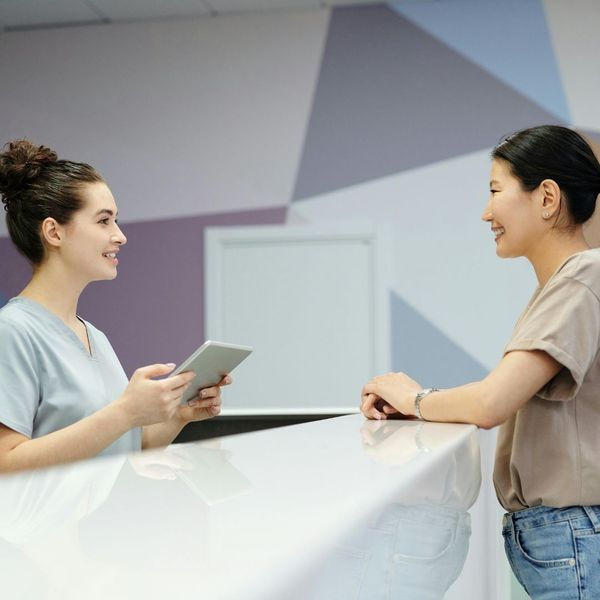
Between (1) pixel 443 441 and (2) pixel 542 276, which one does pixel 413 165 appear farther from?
(1) pixel 443 441

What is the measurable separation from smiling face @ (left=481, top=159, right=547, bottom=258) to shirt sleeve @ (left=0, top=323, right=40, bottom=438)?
0.89m

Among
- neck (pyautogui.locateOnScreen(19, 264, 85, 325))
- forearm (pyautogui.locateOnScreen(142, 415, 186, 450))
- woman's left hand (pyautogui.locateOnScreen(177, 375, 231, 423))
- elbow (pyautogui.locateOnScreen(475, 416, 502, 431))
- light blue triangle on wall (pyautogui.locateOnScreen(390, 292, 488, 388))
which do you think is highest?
neck (pyautogui.locateOnScreen(19, 264, 85, 325))

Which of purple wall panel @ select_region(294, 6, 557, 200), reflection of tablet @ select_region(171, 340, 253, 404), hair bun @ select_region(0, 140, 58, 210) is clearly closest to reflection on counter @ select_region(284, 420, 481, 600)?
reflection of tablet @ select_region(171, 340, 253, 404)

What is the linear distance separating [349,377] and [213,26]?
228cm


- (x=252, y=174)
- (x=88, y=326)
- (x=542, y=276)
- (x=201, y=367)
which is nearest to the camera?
(x=542, y=276)

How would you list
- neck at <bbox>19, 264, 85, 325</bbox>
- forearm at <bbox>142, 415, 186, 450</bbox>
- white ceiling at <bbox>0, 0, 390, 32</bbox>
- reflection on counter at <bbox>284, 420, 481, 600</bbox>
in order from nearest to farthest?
reflection on counter at <bbox>284, 420, 481, 600</bbox> < neck at <bbox>19, 264, 85, 325</bbox> < forearm at <bbox>142, 415, 186, 450</bbox> < white ceiling at <bbox>0, 0, 390, 32</bbox>

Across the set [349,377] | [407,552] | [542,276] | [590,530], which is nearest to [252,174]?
[349,377]

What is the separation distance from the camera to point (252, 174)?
205 inches

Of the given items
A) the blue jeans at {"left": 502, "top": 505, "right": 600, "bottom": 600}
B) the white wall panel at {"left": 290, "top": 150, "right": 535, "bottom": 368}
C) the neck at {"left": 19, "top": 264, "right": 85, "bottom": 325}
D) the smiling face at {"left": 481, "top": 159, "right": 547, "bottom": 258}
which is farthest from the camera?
the white wall panel at {"left": 290, "top": 150, "right": 535, "bottom": 368}

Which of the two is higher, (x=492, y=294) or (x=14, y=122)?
(x=14, y=122)

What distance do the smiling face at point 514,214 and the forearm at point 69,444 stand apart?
736 millimetres

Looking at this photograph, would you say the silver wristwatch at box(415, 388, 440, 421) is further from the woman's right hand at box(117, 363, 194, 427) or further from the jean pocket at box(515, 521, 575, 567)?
the woman's right hand at box(117, 363, 194, 427)

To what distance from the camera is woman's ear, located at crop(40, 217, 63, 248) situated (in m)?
1.89

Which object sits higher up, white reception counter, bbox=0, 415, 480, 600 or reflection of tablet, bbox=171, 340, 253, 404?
white reception counter, bbox=0, 415, 480, 600
